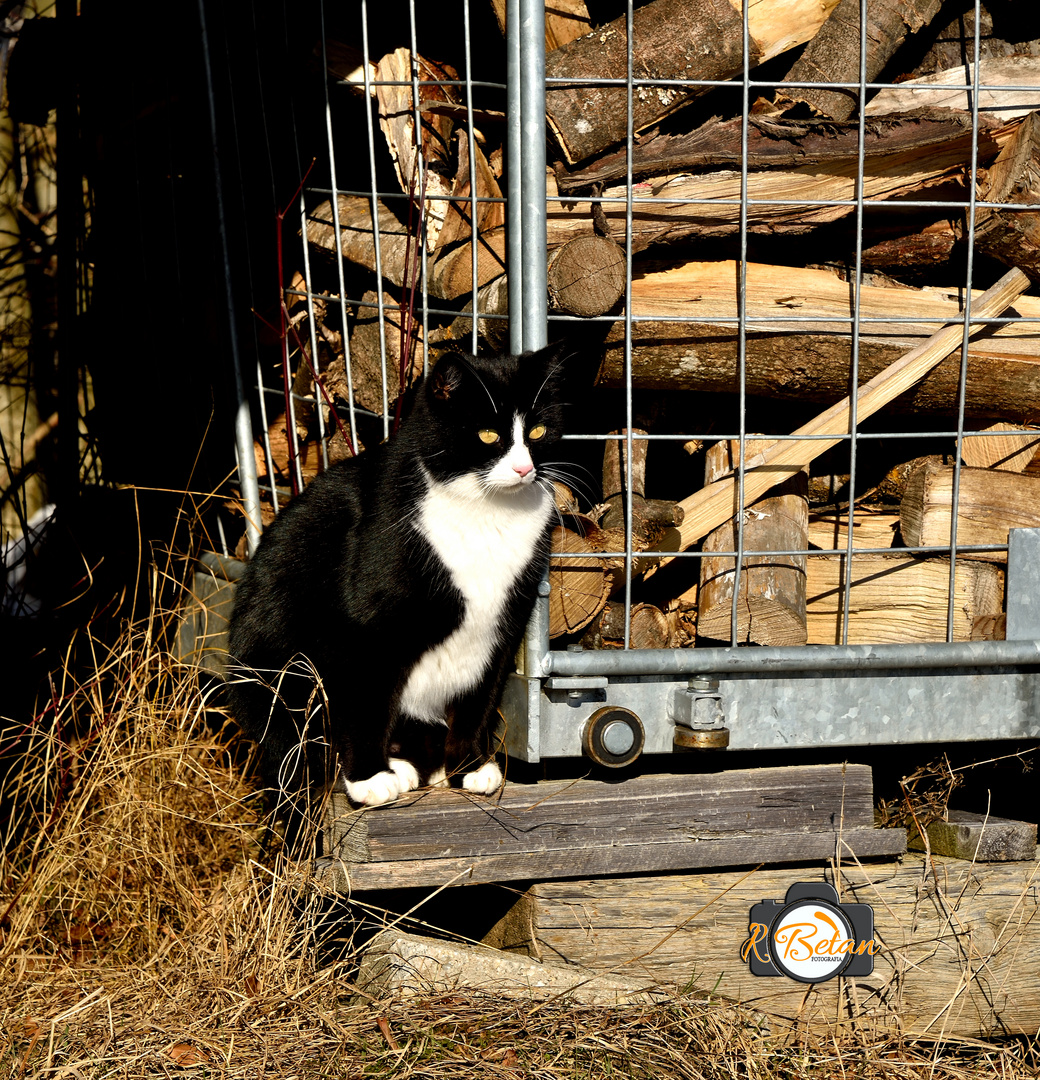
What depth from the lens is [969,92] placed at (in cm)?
271

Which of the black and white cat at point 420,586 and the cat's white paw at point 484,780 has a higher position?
the black and white cat at point 420,586

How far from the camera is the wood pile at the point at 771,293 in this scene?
2498 mm

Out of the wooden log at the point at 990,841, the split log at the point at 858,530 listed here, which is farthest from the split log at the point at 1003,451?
the wooden log at the point at 990,841

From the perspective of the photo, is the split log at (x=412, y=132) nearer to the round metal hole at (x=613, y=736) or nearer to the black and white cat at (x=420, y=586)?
the black and white cat at (x=420, y=586)

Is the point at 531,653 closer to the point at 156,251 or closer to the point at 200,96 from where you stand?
the point at 200,96

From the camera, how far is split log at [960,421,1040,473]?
276 cm

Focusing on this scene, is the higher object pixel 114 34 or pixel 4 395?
pixel 114 34

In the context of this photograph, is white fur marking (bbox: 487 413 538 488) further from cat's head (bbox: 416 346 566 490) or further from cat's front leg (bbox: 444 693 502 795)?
cat's front leg (bbox: 444 693 502 795)

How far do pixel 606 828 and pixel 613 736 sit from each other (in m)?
0.20

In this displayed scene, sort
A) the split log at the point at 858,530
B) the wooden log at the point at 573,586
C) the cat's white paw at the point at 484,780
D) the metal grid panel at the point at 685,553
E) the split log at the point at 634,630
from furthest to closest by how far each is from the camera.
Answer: the split log at the point at 858,530
the split log at the point at 634,630
the wooden log at the point at 573,586
the cat's white paw at the point at 484,780
the metal grid panel at the point at 685,553

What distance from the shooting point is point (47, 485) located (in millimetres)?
4840

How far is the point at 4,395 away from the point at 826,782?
4431 mm

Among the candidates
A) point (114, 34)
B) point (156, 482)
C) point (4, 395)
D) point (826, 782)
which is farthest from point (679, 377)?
point (4, 395)

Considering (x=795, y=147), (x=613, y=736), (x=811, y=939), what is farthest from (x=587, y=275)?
(x=811, y=939)
